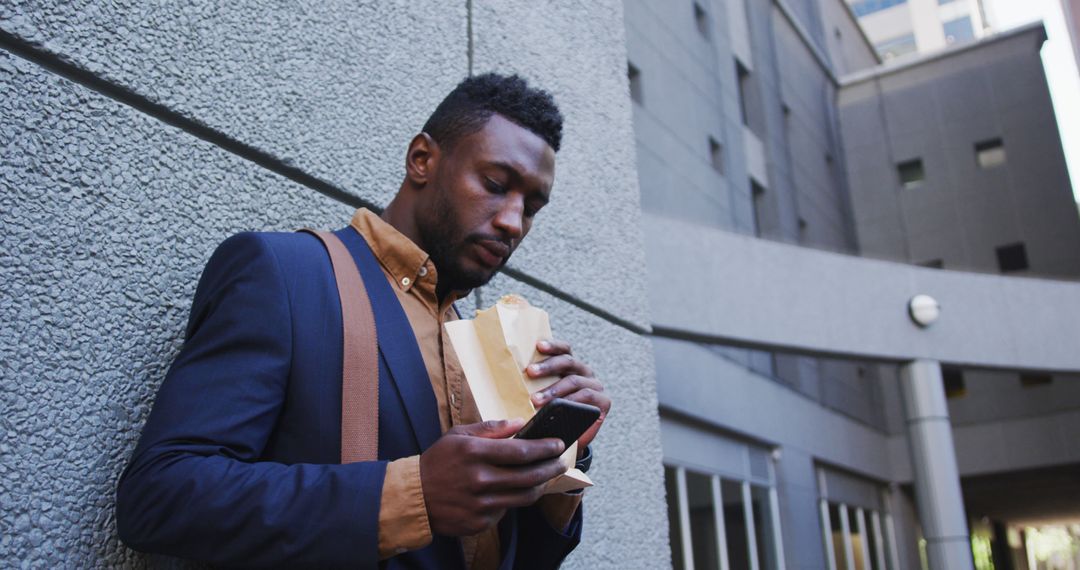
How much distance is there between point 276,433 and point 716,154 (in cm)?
1537

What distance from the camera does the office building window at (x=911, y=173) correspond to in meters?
24.8

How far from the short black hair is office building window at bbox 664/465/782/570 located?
8.33 meters

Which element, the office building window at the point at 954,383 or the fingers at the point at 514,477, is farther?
the office building window at the point at 954,383

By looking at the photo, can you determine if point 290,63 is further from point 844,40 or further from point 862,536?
point 844,40

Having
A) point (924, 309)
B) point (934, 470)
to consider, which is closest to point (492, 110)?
point (934, 470)

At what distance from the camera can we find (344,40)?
262cm

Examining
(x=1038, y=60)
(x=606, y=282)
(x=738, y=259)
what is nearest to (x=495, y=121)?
(x=606, y=282)

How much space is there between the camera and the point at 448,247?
1.98 m

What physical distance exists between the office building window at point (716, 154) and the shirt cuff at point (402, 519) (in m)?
15.1

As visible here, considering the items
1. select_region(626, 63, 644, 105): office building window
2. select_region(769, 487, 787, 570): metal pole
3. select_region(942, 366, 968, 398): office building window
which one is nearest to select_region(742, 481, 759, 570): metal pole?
select_region(769, 487, 787, 570): metal pole

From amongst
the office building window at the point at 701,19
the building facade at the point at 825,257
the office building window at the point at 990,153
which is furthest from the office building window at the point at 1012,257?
the office building window at the point at 701,19

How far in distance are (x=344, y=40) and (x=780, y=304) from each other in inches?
340

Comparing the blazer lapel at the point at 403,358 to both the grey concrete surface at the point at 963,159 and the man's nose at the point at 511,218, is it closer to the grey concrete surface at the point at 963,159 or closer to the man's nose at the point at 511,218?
the man's nose at the point at 511,218

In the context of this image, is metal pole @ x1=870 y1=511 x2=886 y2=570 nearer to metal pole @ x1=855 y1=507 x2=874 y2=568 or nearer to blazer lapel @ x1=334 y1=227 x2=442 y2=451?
metal pole @ x1=855 y1=507 x2=874 y2=568
